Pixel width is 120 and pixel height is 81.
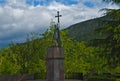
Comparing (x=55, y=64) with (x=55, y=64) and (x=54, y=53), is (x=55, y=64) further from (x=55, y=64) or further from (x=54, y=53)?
(x=54, y=53)

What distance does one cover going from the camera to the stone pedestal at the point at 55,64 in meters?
15.2

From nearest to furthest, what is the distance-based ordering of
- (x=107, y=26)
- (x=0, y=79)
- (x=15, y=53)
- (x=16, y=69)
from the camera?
(x=107, y=26)
(x=0, y=79)
(x=16, y=69)
(x=15, y=53)

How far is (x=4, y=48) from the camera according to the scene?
169 feet

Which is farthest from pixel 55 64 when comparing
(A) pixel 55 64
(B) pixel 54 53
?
(B) pixel 54 53

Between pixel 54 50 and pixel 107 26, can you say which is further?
pixel 107 26

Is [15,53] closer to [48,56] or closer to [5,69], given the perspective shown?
[5,69]

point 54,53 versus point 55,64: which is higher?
point 54,53

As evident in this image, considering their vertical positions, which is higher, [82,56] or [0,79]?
[82,56]

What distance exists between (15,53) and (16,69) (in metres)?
4.35

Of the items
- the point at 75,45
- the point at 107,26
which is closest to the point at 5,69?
the point at 75,45

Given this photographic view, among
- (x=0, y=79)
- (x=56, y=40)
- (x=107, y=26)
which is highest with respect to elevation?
(x=107, y=26)

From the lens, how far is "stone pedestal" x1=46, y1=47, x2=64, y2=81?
50.0 ft

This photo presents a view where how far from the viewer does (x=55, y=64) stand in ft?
50.1

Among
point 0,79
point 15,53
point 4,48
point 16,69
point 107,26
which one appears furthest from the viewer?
point 4,48
